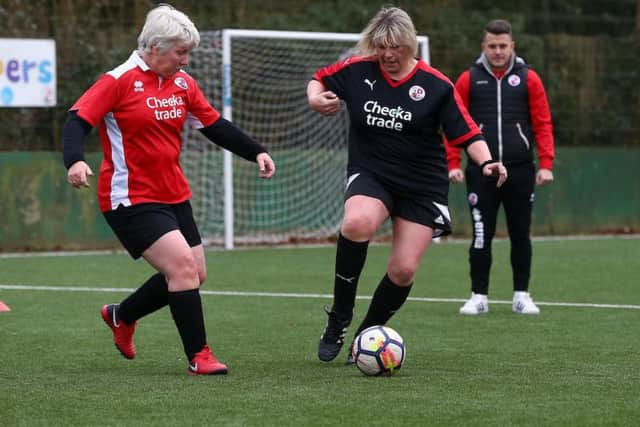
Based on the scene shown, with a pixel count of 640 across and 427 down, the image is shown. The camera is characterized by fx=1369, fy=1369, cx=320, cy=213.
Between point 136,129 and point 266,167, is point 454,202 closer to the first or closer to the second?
point 266,167

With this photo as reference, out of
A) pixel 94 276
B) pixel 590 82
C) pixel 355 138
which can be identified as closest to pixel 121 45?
pixel 94 276

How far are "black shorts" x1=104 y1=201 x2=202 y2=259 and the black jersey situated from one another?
1.00 meters

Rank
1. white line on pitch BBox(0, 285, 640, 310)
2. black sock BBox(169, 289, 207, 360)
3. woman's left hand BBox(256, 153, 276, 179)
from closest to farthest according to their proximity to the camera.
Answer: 1. black sock BBox(169, 289, 207, 360)
2. woman's left hand BBox(256, 153, 276, 179)
3. white line on pitch BBox(0, 285, 640, 310)

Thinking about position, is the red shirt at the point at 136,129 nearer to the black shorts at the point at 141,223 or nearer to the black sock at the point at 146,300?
the black shorts at the point at 141,223

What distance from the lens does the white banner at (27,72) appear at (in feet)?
49.0

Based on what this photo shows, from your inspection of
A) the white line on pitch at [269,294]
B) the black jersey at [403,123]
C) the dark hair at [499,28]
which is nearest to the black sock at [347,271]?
the black jersey at [403,123]

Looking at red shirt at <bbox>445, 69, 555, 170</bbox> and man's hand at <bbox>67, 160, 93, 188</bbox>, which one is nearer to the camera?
man's hand at <bbox>67, 160, 93, 188</bbox>

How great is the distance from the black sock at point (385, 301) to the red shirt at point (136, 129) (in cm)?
114

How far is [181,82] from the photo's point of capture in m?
6.45

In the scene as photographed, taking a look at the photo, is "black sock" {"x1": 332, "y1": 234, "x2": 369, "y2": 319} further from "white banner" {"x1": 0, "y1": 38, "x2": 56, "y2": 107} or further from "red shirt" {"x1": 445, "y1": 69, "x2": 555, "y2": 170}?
"white banner" {"x1": 0, "y1": 38, "x2": 56, "y2": 107}

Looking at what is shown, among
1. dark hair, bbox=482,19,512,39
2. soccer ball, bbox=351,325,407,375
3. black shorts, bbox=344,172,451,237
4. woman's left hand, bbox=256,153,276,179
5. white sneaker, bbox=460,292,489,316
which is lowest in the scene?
white sneaker, bbox=460,292,489,316

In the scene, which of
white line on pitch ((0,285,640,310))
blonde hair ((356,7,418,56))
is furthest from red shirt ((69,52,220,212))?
white line on pitch ((0,285,640,310))

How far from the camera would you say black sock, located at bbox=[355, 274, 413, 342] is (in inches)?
266

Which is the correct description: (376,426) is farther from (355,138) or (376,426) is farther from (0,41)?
(0,41)
